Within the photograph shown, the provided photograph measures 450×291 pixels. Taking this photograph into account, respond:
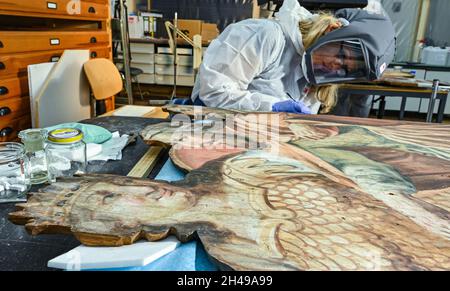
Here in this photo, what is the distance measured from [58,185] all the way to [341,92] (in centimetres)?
236

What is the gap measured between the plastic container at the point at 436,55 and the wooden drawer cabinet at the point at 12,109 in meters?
4.39

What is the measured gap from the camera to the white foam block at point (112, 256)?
51cm

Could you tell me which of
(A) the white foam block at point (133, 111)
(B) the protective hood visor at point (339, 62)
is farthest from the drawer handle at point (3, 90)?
(B) the protective hood visor at point (339, 62)

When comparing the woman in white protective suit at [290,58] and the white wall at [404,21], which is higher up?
the white wall at [404,21]

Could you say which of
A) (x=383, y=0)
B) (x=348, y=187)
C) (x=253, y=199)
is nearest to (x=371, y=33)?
(x=348, y=187)

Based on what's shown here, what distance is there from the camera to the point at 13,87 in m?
1.90

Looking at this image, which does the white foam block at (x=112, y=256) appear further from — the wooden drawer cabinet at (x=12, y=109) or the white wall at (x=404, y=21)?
the white wall at (x=404, y=21)

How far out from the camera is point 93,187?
2.21ft

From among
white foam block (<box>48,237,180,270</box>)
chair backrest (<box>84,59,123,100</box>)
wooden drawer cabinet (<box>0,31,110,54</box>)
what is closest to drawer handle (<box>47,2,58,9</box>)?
wooden drawer cabinet (<box>0,31,110,54</box>)

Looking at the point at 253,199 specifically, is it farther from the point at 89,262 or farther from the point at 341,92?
the point at 341,92

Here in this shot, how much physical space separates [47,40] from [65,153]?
1.48 meters

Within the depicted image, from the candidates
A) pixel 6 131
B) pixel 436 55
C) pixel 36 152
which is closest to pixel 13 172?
pixel 36 152

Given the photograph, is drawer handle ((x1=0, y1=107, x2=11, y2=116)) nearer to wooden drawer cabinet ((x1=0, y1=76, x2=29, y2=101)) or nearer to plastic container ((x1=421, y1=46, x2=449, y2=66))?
wooden drawer cabinet ((x1=0, y1=76, x2=29, y2=101))

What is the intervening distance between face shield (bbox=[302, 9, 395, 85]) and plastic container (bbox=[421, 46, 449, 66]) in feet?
11.3
